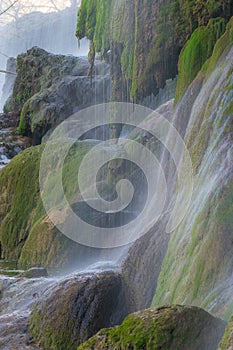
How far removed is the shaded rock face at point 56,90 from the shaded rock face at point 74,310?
13.9 meters

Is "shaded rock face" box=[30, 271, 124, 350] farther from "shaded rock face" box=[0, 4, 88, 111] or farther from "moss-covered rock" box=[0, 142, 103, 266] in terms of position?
"shaded rock face" box=[0, 4, 88, 111]

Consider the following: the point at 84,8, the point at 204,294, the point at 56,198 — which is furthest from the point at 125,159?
the point at 204,294

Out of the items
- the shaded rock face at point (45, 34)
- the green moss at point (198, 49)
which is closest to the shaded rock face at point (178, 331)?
the green moss at point (198, 49)

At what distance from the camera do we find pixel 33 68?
82.7 feet

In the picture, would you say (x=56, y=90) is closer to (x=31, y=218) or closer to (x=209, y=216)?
(x=31, y=218)

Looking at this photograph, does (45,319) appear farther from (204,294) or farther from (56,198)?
(56,198)

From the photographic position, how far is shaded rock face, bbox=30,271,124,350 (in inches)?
265

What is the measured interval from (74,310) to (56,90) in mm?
16494

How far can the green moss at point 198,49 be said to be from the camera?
9.62 m

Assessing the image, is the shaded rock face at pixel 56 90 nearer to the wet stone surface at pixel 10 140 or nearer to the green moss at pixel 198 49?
the wet stone surface at pixel 10 140

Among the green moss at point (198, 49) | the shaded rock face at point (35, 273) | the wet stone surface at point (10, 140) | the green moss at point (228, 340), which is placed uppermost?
the green moss at point (198, 49)

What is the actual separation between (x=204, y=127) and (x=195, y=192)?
0.92 m

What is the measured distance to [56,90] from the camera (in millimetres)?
22688

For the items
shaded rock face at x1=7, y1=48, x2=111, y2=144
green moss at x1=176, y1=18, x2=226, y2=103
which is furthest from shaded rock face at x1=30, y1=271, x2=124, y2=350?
shaded rock face at x1=7, y1=48, x2=111, y2=144
